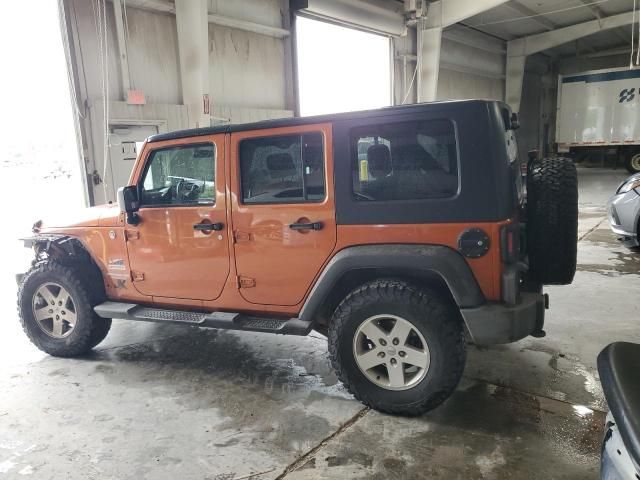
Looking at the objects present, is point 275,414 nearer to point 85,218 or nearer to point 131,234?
point 131,234

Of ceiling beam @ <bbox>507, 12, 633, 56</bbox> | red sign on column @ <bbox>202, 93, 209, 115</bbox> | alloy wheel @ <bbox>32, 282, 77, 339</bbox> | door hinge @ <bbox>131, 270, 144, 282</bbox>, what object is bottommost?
alloy wheel @ <bbox>32, 282, 77, 339</bbox>

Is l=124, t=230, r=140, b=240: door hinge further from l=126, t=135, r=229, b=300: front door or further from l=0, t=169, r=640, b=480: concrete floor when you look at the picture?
l=0, t=169, r=640, b=480: concrete floor

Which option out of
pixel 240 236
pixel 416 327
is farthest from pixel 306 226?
pixel 416 327

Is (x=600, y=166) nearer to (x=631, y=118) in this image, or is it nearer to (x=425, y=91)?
(x=631, y=118)

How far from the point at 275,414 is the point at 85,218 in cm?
219

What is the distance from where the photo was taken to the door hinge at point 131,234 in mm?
3447

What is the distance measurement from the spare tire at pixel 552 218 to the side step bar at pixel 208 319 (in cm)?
146

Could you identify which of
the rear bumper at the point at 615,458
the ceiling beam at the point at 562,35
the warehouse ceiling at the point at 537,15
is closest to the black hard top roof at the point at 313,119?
the rear bumper at the point at 615,458

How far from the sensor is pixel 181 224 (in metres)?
3.27

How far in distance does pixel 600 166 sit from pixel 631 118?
6.02m

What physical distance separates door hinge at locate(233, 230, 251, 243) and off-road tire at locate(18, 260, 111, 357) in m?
1.41

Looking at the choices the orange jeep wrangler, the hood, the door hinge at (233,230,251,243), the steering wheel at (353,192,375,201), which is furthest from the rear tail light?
the hood

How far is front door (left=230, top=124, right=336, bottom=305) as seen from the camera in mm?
2828

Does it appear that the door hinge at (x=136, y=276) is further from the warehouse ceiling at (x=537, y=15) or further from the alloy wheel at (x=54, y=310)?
the warehouse ceiling at (x=537, y=15)
